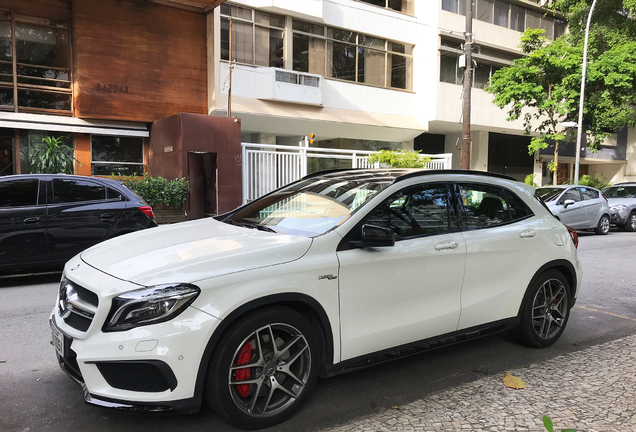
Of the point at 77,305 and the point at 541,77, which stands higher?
the point at 541,77

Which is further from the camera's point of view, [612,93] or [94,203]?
[612,93]

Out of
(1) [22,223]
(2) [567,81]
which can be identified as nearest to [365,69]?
(2) [567,81]

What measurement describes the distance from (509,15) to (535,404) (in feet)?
92.8

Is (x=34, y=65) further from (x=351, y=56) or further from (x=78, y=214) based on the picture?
(x=351, y=56)

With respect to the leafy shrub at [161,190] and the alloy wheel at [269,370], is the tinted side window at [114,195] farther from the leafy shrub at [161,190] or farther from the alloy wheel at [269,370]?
the leafy shrub at [161,190]

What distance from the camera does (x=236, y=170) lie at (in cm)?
1616

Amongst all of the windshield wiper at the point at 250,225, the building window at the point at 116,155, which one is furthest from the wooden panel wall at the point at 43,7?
the windshield wiper at the point at 250,225

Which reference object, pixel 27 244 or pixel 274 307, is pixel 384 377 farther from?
pixel 27 244

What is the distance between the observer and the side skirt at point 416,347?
327 cm

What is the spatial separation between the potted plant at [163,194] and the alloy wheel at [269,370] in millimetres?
12748

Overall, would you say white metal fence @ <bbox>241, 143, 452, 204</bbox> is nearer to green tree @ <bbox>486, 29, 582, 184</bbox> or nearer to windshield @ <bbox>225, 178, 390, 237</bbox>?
green tree @ <bbox>486, 29, 582, 184</bbox>

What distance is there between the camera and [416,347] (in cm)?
362

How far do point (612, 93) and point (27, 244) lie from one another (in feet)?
77.0

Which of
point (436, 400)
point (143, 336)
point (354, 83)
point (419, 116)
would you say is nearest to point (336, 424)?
point (436, 400)
